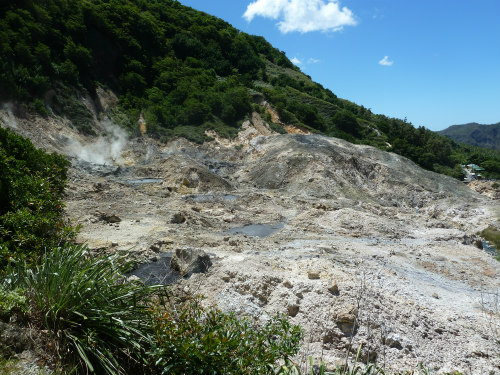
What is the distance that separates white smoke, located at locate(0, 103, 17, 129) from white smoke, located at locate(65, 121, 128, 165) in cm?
329

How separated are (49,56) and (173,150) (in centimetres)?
1186

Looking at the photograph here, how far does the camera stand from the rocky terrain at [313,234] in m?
6.21

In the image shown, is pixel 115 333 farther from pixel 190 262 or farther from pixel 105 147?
pixel 105 147

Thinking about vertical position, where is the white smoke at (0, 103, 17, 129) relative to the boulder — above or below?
above

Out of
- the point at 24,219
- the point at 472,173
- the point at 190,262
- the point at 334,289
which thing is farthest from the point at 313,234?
the point at 472,173

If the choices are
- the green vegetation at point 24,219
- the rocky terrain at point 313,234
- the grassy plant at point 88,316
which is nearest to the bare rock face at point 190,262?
the rocky terrain at point 313,234

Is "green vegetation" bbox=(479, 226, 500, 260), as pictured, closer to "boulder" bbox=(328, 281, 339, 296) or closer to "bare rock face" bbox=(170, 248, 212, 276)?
"boulder" bbox=(328, 281, 339, 296)

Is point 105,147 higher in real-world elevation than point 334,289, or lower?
higher

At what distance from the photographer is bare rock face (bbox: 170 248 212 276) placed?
25.4ft

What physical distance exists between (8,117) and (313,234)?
20884 millimetres

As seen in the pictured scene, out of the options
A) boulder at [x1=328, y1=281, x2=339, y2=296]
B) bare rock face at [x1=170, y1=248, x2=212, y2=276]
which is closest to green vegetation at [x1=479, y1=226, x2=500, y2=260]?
boulder at [x1=328, y1=281, x2=339, y2=296]

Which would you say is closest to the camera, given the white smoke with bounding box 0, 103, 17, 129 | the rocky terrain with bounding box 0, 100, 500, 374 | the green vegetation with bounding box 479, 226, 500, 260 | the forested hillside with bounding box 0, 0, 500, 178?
the rocky terrain with bounding box 0, 100, 500, 374

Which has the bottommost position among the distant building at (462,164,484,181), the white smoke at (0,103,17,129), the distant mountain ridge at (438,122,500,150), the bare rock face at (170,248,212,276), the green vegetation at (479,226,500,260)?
the bare rock face at (170,248,212,276)

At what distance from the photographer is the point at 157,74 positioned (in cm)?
4103
